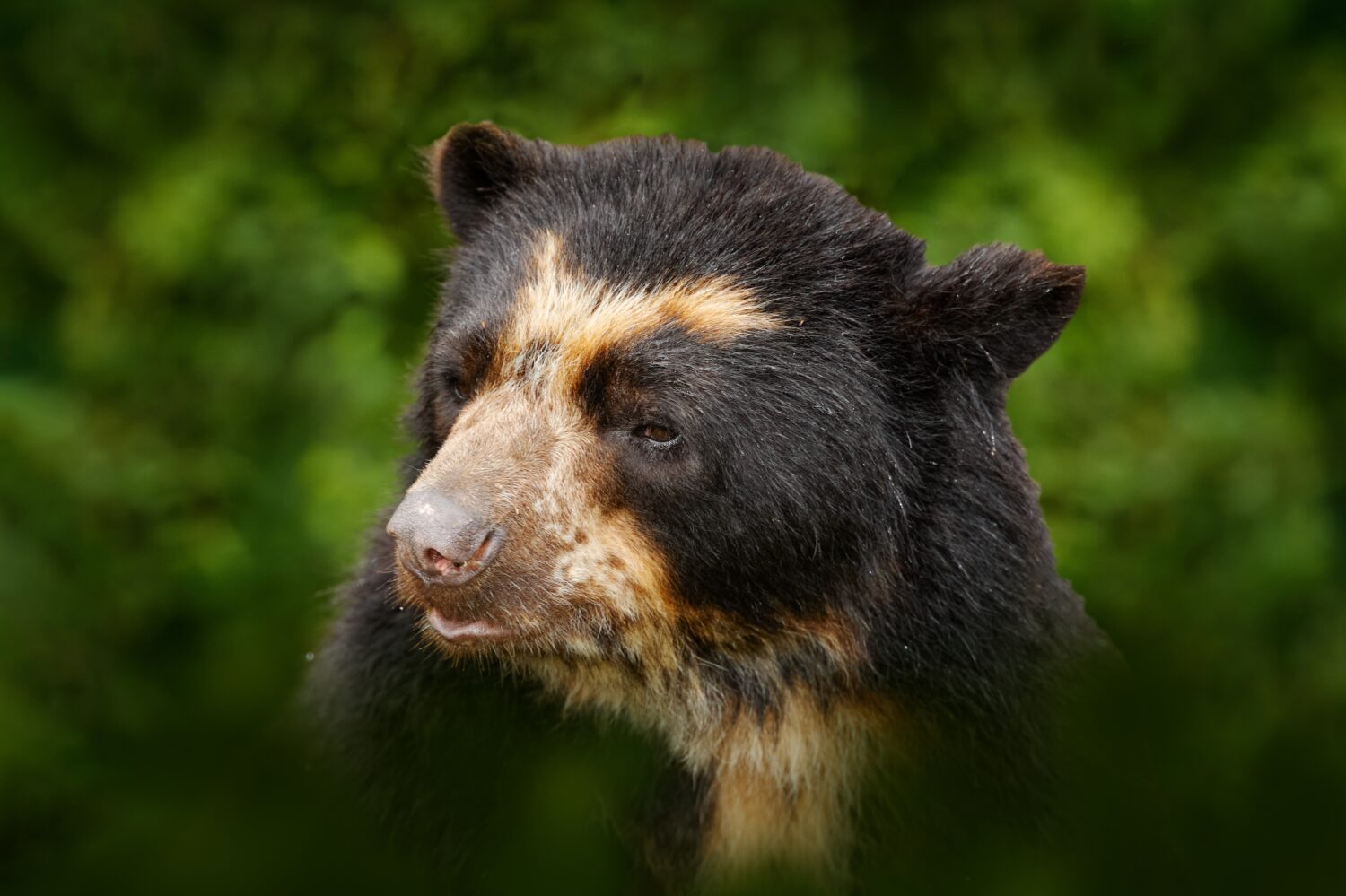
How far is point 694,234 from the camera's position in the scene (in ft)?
9.57

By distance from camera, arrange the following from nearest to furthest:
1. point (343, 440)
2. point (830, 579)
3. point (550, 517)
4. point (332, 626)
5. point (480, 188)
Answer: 1. point (550, 517)
2. point (830, 579)
3. point (480, 188)
4. point (332, 626)
5. point (343, 440)

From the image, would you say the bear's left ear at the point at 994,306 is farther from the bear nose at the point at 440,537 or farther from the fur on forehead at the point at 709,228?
the bear nose at the point at 440,537

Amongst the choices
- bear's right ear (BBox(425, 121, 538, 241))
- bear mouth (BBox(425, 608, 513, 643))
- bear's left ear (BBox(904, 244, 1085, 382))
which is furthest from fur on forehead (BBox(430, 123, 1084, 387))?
bear mouth (BBox(425, 608, 513, 643))

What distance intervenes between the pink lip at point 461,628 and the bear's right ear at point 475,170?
97 centimetres

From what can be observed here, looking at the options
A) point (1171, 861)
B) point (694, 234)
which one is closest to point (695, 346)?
point (694, 234)

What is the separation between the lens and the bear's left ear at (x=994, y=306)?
2.95 m

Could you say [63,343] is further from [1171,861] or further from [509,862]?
[1171,861]

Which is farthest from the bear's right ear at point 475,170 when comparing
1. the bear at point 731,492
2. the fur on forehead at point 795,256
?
the fur on forehead at point 795,256

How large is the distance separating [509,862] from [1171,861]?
1273 millimetres

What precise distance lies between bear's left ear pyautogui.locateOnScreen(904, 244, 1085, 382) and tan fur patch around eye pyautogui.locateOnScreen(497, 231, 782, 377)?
32 cm

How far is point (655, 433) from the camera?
112 inches

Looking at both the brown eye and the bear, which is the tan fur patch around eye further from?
the brown eye

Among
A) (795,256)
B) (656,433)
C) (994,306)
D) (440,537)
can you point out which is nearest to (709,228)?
(795,256)

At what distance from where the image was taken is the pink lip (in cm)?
271
